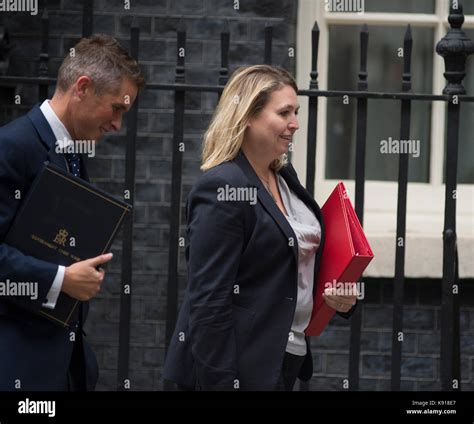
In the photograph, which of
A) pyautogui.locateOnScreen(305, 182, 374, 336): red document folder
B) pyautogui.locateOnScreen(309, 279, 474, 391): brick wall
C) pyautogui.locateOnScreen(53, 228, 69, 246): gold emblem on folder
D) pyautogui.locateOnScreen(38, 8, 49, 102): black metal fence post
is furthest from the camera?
pyautogui.locateOnScreen(309, 279, 474, 391): brick wall

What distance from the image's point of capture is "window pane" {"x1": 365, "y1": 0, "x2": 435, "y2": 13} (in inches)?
279

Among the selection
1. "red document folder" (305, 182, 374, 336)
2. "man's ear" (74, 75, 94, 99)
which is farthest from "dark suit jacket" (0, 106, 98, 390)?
"red document folder" (305, 182, 374, 336)

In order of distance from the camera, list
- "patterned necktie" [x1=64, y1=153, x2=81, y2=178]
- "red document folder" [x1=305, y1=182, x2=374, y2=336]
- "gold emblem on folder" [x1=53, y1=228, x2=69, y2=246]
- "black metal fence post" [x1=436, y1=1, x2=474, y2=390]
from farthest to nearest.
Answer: "black metal fence post" [x1=436, y1=1, x2=474, y2=390] → "red document folder" [x1=305, y1=182, x2=374, y2=336] → "patterned necktie" [x1=64, y1=153, x2=81, y2=178] → "gold emblem on folder" [x1=53, y1=228, x2=69, y2=246]

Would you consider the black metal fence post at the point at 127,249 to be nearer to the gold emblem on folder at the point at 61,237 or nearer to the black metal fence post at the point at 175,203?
the black metal fence post at the point at 175,203

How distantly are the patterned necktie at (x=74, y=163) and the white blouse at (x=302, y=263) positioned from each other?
2.46 ft

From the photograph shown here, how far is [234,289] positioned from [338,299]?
0.41 metres

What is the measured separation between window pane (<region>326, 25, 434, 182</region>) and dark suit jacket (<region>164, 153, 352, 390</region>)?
9.57ft

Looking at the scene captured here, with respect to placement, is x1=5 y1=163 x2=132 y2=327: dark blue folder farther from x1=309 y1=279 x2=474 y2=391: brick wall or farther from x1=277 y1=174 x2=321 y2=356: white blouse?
x1=309 y1=279 x2=474 y2=391: brick wall

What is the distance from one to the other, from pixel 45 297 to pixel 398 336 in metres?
2.05

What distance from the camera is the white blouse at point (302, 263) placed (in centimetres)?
436

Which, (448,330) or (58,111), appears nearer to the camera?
(58,111)

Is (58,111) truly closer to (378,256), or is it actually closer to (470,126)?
(378,256)
